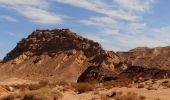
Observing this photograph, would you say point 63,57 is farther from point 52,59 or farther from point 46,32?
point 46,32

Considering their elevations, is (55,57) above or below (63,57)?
above

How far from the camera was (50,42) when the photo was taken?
13688 centimetres

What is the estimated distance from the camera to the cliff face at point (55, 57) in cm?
11988

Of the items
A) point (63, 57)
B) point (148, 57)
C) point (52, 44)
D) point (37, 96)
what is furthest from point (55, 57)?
point (37, 96)

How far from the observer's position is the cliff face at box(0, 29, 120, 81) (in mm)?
119875

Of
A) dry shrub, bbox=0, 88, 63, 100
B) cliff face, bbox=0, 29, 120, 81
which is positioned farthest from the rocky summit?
dry shrub, bbox=0, 88, 63, 100

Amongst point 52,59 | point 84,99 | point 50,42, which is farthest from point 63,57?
point 84,99

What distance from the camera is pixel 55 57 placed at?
128 metres

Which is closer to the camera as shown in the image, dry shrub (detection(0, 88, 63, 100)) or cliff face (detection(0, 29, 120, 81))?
dry shrub (detection(0, 88, 63, 100))

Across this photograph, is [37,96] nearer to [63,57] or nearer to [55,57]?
[63,57]

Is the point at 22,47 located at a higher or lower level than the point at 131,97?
higher

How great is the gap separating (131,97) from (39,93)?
13.8 ft

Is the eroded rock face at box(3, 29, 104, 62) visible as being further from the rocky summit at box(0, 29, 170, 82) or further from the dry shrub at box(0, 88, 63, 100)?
the dry shrub at box(0, 88, 63, 100)

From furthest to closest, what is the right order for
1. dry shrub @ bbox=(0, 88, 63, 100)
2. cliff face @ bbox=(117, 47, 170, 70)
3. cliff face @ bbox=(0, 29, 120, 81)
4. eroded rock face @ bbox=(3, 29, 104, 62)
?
eroded rock face @ bbox=(3, 29, 104, 62) < cliff face @ bbox=(117, 47, 170, 70) < cliff face @ bbox=(0, 29, 120, 81) < dry shrub @ bbox=(0, 88, 63, 100)
